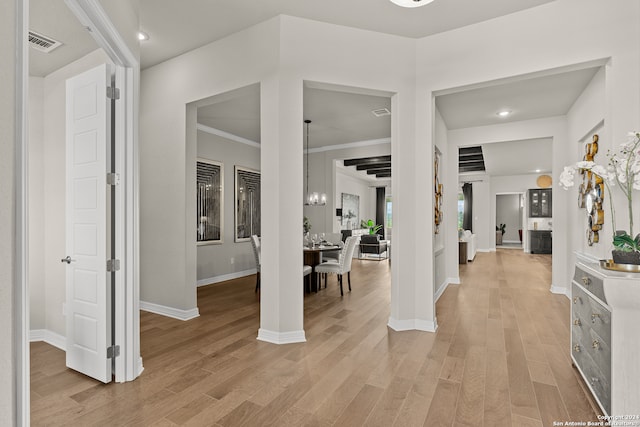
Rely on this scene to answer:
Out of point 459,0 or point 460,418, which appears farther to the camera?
point 459,0

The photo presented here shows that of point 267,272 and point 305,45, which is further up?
point 305,45

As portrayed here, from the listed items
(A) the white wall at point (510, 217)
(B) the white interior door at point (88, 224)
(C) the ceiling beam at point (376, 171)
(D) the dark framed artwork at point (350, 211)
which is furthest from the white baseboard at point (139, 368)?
(A) the white wall at point (510, 217)

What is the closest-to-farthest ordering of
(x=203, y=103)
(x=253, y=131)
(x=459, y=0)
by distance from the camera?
(x=459, y=0), (x=203, y=103), (x=253, y=131)

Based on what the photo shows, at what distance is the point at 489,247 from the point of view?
12086 mm

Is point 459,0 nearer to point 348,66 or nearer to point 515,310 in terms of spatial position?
point 348,66

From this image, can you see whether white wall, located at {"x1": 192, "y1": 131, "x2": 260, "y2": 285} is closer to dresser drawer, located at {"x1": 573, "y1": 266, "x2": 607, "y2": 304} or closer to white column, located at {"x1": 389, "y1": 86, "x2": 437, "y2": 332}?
white column, located at {"x1": 389, "y1": 86, "x2": 437, "y2": 332}

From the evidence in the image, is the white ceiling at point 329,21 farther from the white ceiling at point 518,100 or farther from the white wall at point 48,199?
the white wall at point 48,199

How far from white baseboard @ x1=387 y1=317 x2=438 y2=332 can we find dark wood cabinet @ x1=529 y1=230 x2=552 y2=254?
988cm

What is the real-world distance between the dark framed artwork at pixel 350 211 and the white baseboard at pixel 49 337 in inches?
358

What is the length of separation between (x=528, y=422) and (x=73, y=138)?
370 centimetres

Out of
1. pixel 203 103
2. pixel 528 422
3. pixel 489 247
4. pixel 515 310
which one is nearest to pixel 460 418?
pixel 528 422

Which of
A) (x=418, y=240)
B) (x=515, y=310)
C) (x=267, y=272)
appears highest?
(x=418, y=240)

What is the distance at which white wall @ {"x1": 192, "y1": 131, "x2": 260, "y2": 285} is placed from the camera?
600 cm

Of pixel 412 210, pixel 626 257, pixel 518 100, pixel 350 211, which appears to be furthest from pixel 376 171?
pixel 626 257
